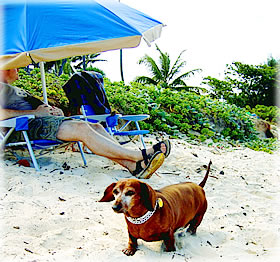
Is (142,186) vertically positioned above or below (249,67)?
above

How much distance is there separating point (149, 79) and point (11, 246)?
21676 mm

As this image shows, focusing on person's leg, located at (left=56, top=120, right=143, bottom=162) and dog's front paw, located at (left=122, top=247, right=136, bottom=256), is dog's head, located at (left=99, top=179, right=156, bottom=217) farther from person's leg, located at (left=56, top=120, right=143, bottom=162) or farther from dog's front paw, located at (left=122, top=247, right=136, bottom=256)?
person's leg, located at (left=56, top=120, right=143, bottom=162)

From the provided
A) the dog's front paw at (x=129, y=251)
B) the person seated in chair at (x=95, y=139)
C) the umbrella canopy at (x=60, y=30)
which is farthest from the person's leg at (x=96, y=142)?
the dog's front paw at (x=129, y=251)

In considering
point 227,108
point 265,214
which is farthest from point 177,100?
point 265,214

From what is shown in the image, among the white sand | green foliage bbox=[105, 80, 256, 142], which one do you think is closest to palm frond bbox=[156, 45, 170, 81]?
green foliage bbox=[105, 80, 256, 142]

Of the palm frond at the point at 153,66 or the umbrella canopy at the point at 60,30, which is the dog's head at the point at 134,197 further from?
the palm frond at the point at 153,66

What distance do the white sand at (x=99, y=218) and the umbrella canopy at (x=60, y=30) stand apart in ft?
4.35

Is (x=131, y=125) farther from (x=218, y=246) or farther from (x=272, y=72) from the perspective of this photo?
(x=272, y=72)

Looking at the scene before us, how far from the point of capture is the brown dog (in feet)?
5.92

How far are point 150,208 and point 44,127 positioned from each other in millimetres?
2320

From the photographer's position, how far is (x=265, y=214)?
296 cm

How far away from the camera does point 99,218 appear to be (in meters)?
2.55

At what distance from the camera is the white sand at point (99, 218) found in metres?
1.98

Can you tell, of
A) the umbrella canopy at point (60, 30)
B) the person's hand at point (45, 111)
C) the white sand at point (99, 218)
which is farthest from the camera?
the person's hand at point (45, 111)
